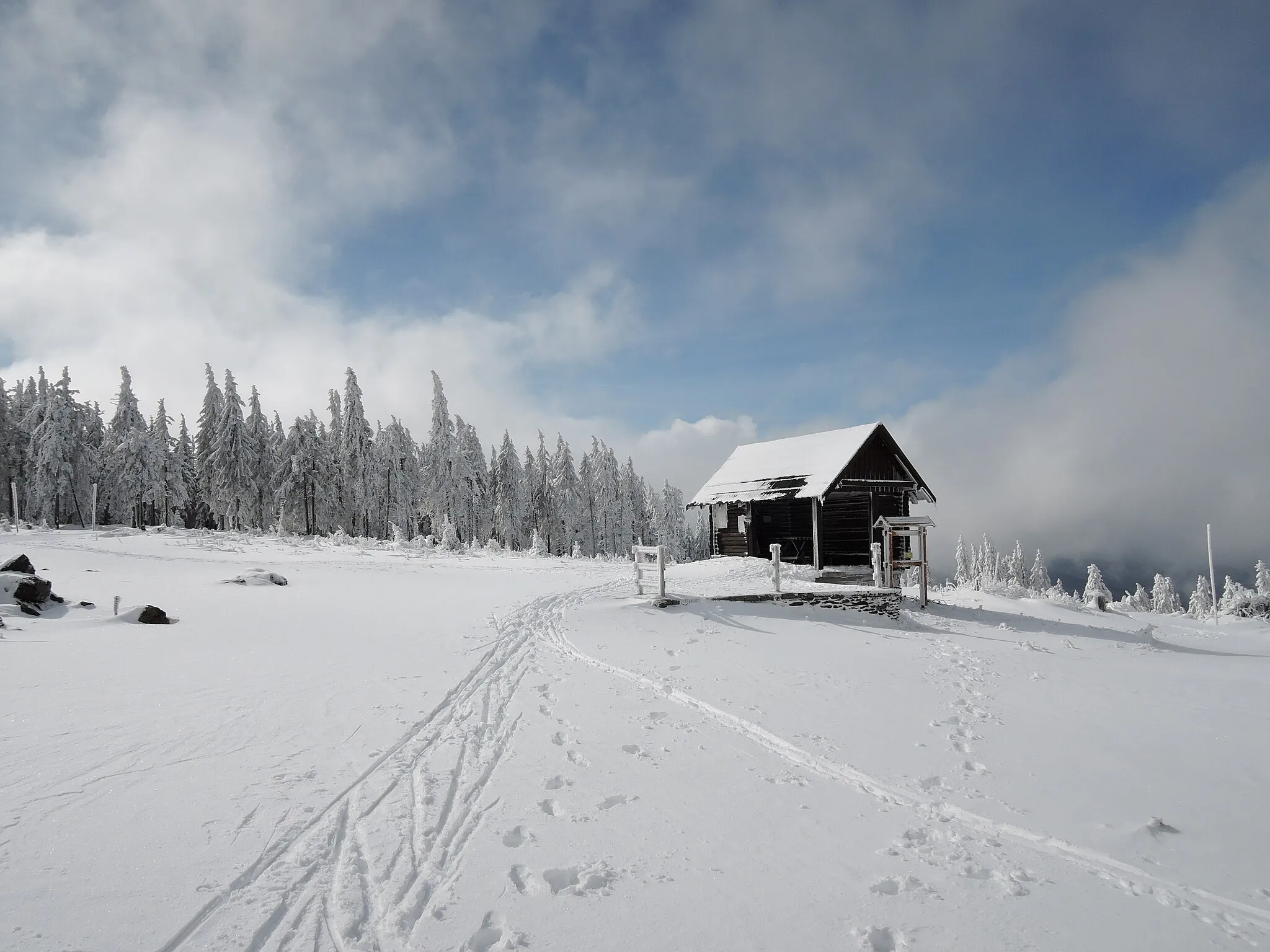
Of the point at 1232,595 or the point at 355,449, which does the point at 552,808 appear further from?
the point at 1232,595

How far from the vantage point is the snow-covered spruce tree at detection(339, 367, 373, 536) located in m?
50.6

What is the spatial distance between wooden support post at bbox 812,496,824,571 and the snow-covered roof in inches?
36.1

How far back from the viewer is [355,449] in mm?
51188

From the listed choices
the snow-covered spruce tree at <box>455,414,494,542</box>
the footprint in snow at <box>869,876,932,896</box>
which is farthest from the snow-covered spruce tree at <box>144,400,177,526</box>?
the footprint in snow at <box>869,876,932,896</box>

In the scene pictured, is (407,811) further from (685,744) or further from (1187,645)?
(1187,645)

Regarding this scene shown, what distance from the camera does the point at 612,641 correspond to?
41.3 feet

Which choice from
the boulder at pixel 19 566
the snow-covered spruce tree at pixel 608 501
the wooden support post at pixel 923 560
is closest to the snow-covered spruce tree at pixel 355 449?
the snow-covered spruce tree at pixel 608 501

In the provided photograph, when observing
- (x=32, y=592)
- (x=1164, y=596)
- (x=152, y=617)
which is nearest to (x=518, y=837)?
(x=152, y=617)

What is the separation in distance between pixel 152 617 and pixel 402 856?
33.9ft

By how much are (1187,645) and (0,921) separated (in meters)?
26.7

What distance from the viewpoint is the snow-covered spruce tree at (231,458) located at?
159 ft

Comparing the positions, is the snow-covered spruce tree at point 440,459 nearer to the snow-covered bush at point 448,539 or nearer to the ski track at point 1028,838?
the snow-covered bush at point 448,539

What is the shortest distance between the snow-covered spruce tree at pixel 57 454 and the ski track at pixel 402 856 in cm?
5679

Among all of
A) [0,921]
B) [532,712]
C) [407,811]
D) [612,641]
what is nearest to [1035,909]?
[407,811]
